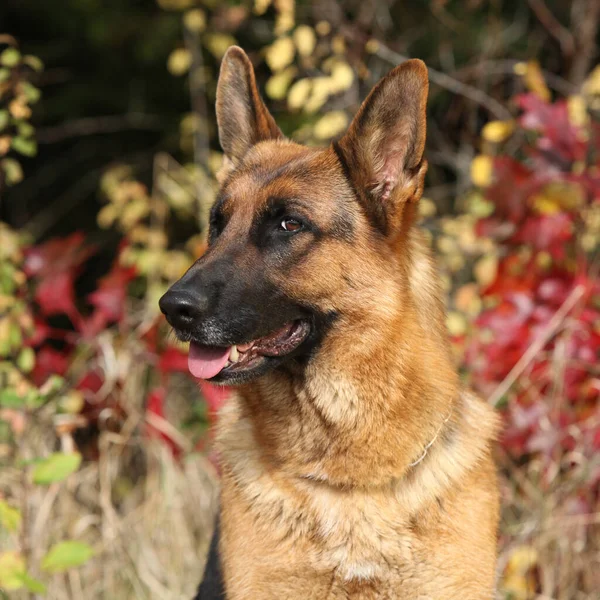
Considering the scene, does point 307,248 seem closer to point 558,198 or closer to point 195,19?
point 558,198

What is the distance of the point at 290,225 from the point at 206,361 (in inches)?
22.2

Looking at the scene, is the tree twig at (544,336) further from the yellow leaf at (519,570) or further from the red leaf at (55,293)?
the red leaf at (55,293)

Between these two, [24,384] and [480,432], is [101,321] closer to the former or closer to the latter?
[24,384]

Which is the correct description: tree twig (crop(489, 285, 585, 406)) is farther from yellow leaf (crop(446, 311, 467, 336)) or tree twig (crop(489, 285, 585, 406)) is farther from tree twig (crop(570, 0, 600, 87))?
tree twig (crop(570, 0, 600, 87))

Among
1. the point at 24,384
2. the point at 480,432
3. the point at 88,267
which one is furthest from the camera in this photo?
the point at 88,267

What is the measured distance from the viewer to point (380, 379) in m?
2.93

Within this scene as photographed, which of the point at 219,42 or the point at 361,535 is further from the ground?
the point at 219,42

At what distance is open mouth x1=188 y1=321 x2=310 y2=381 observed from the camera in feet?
Answer: 9.51

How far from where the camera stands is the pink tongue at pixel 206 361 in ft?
9.57

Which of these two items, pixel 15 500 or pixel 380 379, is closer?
pixel 380 379

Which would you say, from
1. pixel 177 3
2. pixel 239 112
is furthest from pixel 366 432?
pixel 177 3

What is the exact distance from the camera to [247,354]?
2.92m

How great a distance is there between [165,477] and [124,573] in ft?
1.79

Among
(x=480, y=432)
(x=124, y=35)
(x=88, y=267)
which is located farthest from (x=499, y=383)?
(x=88, y=267)
